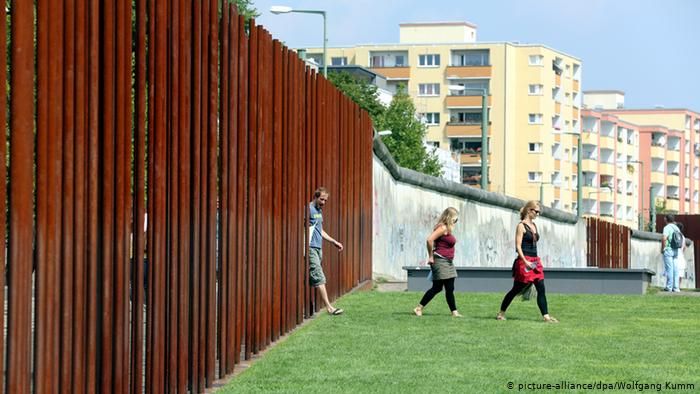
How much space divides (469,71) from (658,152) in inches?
1717

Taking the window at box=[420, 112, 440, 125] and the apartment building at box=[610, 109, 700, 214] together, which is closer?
the window at box=[420, 112, 440, 125]

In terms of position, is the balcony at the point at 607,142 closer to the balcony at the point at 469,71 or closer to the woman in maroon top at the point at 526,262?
the balcony at the point at 469,71

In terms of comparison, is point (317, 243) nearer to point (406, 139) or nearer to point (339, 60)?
point (406, 139)

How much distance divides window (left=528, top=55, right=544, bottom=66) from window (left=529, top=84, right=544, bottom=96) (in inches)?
75.5

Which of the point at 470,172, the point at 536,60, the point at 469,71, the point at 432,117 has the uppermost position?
the point at 536,60

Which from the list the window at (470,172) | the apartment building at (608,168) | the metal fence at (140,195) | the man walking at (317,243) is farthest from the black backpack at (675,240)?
the apartment building at (608,168)

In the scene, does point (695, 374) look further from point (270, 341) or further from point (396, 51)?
point (396, 51)

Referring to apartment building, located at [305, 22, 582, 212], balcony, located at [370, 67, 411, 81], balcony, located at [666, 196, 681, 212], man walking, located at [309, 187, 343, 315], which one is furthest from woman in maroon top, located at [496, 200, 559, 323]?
balcony, located at [666, 196, 681, 212]

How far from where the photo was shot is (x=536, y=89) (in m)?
139

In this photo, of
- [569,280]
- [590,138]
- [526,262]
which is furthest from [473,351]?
[590,138]

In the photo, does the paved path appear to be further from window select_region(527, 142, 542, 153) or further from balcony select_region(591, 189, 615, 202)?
balcony select_region(591, 189, 615, 202)

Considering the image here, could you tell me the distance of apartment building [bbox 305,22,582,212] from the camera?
452 ft

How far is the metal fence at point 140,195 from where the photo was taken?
8672 mm

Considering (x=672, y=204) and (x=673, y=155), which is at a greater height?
(x=673, y=155)
